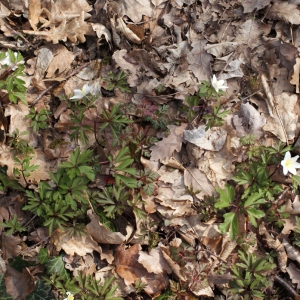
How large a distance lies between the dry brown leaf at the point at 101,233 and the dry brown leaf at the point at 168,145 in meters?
0.70

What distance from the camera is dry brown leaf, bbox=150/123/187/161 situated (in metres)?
2.98

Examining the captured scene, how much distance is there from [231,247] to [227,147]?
0.85 meters

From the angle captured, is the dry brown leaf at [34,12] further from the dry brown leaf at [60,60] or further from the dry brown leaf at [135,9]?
the dry brown leaf at [135,9]

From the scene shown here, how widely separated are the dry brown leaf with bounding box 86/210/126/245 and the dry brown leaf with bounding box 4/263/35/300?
0.57 metres

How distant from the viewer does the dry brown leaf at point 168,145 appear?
2.98 metres

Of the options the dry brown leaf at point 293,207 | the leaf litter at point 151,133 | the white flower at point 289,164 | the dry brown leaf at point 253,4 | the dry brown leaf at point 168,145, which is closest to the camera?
the white flower at point 289,164

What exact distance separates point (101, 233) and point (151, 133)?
0.97 m

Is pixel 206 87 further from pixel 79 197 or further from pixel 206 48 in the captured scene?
pixel 79 197

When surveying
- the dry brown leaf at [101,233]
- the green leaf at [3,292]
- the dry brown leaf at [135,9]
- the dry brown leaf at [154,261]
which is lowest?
the green leaf at [3,292]

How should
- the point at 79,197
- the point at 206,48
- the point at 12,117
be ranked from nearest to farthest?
the point at 79,197, the point at 12,117, the point at 206,48

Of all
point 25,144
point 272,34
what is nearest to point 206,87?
point 272,34

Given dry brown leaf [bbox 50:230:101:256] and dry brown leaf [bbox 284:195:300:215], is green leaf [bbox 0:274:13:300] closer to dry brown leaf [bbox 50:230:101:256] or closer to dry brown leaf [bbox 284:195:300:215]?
dry brown leaf [bbox 50:230:101:256]

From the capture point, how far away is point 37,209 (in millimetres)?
2684

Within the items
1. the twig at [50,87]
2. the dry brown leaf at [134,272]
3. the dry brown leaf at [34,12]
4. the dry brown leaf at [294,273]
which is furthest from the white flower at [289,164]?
the dry brown leaf at [34,12]
